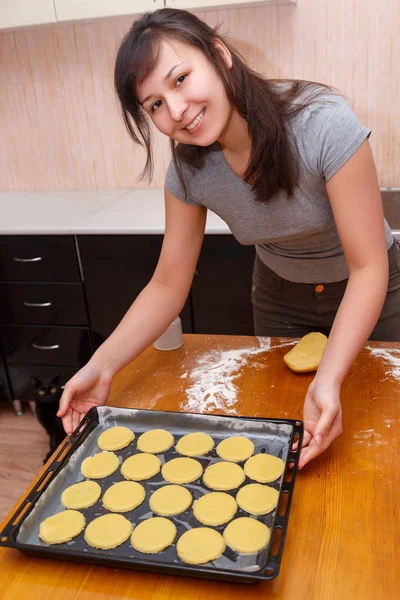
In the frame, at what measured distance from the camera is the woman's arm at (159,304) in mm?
1087

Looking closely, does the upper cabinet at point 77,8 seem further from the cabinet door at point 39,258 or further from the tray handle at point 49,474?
the tray handle at point 49,474

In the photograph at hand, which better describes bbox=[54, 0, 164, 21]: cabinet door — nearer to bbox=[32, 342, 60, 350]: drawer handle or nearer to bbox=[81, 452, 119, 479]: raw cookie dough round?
bbox=[32, 342, 60, 350]: drawer handle

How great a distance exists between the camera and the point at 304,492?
0.82 metres

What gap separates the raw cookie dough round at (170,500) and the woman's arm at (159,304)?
0.29 meters

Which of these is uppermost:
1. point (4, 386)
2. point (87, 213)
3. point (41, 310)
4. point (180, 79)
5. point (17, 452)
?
point (180, 79)

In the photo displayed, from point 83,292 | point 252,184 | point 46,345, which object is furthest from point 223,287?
point 252,184

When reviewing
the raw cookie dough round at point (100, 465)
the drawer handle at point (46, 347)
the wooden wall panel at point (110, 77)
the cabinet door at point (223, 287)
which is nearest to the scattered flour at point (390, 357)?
the raw cookie dough round at point (100, 465)

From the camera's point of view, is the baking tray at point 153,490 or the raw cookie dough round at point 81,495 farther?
the raw cookie dough round at point 81,495

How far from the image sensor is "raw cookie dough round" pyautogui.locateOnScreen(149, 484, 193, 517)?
2.65ft

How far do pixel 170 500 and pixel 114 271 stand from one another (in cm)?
138

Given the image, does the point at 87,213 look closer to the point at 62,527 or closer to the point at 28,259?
the point at 28,259

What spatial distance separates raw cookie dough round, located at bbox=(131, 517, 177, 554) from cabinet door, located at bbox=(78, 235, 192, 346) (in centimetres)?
133

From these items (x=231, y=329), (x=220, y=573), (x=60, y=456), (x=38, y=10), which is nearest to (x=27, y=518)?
(x=60, y=456)

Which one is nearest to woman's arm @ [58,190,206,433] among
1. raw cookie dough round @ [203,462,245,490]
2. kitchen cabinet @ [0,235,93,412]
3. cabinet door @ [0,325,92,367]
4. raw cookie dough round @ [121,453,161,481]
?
raw cookie dough round @ [121,453,161,481]
